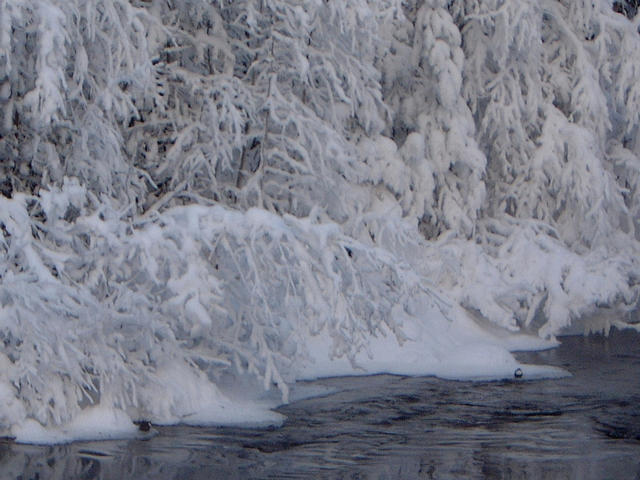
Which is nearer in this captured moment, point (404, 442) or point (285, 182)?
point (404, 442)

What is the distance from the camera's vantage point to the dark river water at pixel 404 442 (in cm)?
1053

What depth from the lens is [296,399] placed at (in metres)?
14.1

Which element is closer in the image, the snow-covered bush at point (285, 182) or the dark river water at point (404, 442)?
the dark river water at point (404, 442)

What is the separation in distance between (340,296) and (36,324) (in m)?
3.57

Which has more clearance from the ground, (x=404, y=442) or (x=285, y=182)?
(x=285, y=182)

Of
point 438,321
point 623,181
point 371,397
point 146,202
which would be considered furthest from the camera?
point 623,181

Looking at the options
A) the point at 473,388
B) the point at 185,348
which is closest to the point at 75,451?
the point at 185,348

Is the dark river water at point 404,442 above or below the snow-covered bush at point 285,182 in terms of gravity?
below

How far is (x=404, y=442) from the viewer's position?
1184 centimetres

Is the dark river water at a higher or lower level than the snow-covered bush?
lower

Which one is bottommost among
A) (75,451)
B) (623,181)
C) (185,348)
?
(75,451)

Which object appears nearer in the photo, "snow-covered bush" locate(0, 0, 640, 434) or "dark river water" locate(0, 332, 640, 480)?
"dark river water" locate(0, 332, 640, 480)

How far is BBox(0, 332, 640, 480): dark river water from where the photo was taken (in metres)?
10.5

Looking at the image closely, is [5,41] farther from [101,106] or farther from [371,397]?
[371,397]
